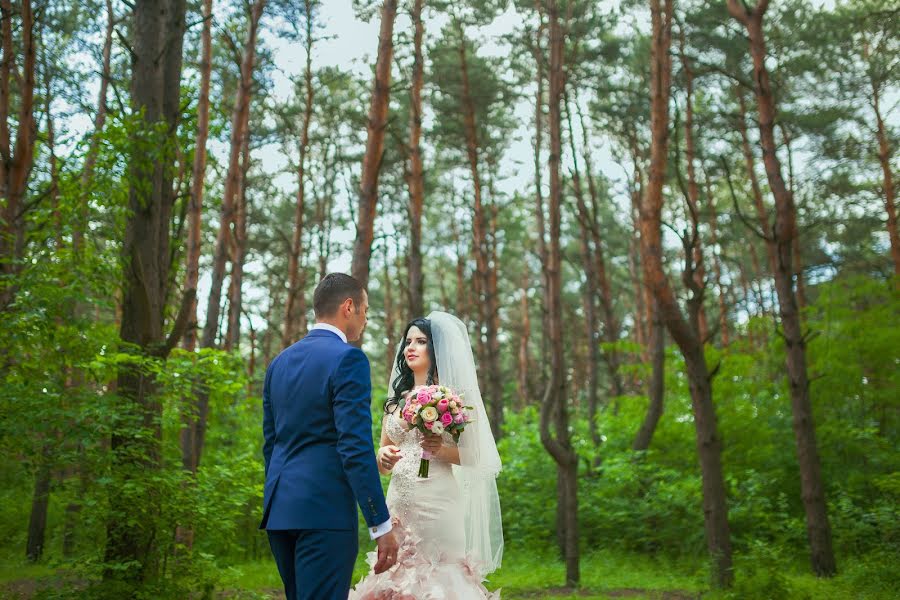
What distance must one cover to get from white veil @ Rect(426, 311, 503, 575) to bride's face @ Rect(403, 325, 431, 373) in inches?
3.2

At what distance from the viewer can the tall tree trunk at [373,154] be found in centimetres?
884

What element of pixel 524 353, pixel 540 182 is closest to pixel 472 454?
pixel 540 182

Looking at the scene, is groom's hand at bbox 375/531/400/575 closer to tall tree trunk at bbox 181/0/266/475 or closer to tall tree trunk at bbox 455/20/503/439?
tall tree trunk at bbox 181/0/266/475

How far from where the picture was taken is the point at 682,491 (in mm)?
13742

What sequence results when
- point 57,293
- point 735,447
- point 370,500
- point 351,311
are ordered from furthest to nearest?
point 735,447
point 57,293
point 351,311
point 370,500

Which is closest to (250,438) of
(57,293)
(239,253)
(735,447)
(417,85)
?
(239,253)

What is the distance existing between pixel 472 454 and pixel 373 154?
4767mm

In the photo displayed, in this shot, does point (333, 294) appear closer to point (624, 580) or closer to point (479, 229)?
point (624, 580)

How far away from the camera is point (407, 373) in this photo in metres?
6.06

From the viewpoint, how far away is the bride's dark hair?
19.2 feet

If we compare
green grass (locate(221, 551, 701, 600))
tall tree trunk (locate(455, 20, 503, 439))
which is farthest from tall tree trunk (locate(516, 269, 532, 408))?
green grass (locate(221, 551, 701, 600))

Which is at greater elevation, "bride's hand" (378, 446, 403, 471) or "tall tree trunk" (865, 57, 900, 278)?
"tall tree trunk" (865, 57, 900, 278)

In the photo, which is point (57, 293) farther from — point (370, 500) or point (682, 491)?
point (682, 491)

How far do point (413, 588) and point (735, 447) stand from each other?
10176mm
